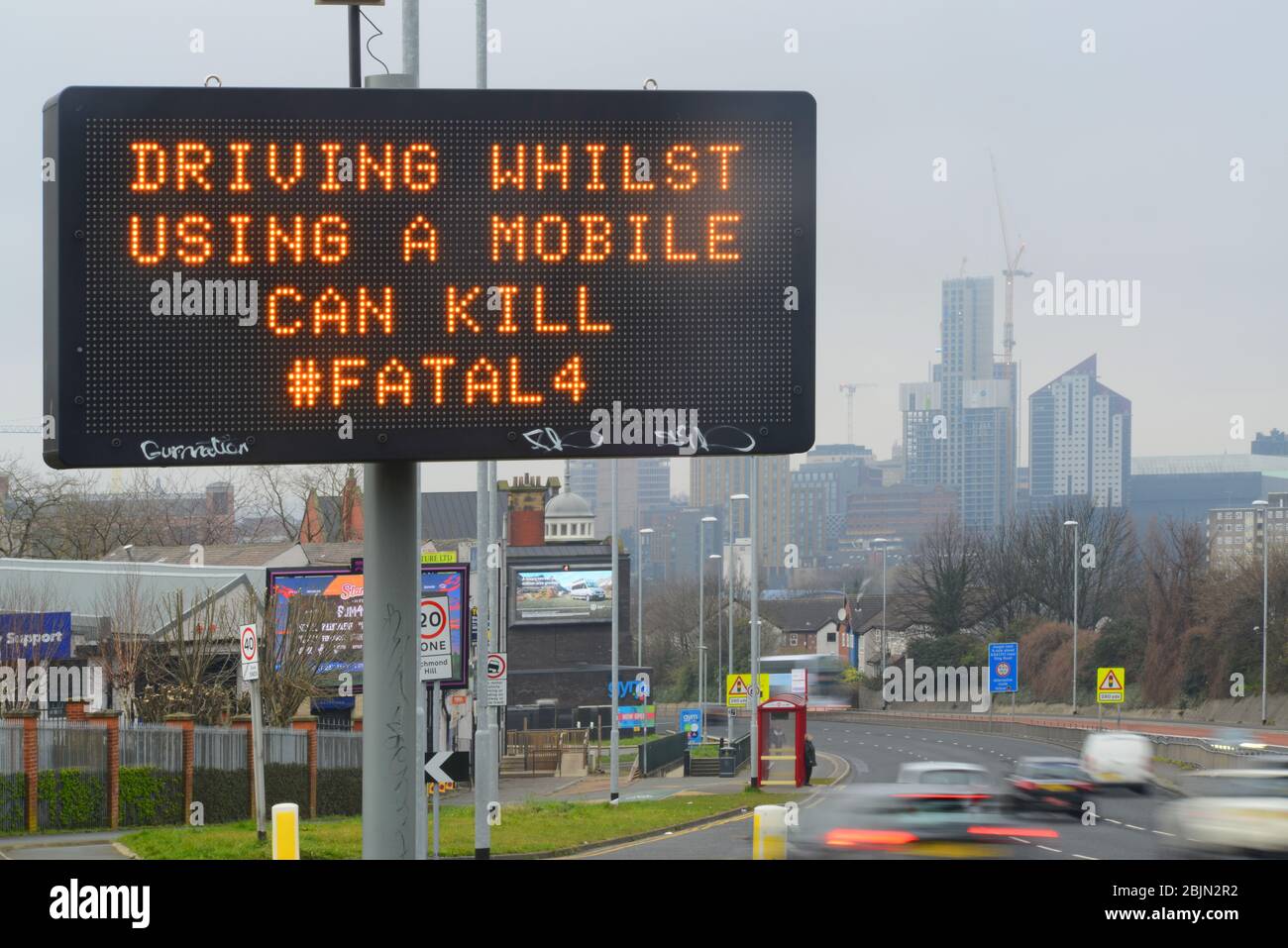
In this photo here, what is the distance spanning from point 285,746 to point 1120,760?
66.4ft

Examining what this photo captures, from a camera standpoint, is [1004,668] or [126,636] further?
[1004,668]

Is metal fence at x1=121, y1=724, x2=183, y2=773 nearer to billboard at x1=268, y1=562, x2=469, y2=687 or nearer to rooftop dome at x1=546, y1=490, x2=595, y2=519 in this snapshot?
billboard at x1=268, y1=562, x2=469, y2=687

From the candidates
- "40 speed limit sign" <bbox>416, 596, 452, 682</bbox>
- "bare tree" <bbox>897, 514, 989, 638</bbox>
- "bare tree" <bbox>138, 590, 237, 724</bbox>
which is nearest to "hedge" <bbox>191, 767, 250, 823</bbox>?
"bare tree" <bbox>138, 590, 237, 724</bbox>

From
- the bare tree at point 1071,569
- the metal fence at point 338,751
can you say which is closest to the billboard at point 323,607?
the metal fence at point 338,751

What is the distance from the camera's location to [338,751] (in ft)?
110

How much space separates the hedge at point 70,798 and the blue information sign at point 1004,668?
39.8 m

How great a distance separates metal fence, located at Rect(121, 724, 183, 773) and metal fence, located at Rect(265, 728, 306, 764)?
231 cm

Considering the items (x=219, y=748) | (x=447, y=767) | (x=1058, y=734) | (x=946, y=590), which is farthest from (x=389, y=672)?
(x=946, y=590)

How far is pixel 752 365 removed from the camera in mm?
5660

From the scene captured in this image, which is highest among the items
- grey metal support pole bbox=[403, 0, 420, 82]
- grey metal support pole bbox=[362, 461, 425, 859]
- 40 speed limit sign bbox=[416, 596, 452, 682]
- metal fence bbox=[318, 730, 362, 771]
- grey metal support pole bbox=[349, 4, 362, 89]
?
grey metal support pole bbox=[403, 0, 420, 82]

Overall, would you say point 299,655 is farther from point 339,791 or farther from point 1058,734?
point 1058,734

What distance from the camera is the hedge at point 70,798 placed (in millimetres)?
27250

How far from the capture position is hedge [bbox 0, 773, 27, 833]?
26.6m
